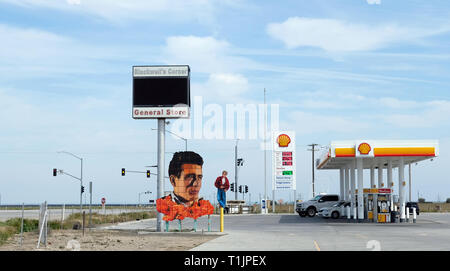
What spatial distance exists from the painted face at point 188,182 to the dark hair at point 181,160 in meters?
0.16

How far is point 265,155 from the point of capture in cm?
6744

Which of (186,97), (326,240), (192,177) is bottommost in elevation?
(326,240)

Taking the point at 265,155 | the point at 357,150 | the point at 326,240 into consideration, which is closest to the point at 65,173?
the point at 265,155

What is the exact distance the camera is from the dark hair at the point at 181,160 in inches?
1176

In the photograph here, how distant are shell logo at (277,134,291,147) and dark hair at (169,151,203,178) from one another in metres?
24.9

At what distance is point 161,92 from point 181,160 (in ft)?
12.6

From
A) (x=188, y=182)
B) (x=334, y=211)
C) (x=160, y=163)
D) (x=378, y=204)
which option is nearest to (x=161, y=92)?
(x=160, y=163)

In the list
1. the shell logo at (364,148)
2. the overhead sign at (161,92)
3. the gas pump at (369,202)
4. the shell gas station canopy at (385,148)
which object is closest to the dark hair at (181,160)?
the overhead sign at (161,92)

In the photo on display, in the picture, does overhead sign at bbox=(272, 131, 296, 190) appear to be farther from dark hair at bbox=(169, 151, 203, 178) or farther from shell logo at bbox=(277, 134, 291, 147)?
dark hair at bbox=(169, 151, 203, 178)

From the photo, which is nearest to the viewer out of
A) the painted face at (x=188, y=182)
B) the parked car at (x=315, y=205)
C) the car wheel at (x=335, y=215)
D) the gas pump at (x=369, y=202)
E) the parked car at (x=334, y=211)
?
the painted face at (x=188, y=182)

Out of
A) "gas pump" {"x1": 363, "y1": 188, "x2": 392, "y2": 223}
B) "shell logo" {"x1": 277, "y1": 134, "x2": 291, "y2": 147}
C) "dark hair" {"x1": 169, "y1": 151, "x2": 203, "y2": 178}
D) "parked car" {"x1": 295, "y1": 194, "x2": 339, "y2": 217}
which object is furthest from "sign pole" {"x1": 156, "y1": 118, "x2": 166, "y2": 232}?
"shell logo" {"x1": 277, "y1": 134, "x2": 291, "y2": 147}

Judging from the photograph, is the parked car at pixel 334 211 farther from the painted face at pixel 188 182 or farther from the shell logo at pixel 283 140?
the painted face at pixel 188 182

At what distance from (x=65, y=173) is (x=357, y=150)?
135ft
